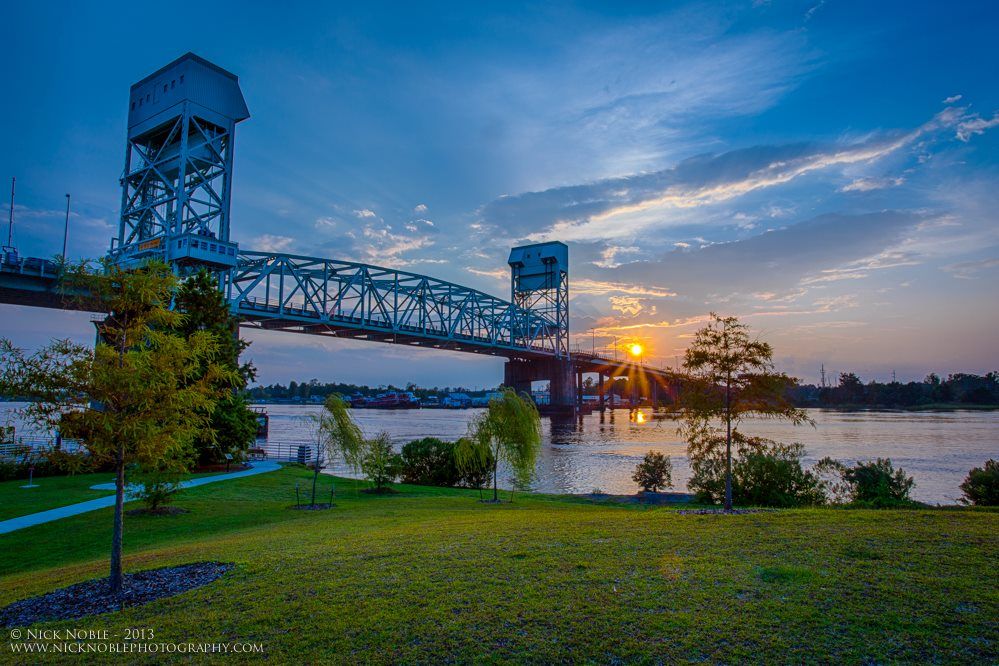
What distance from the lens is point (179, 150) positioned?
5953 cm

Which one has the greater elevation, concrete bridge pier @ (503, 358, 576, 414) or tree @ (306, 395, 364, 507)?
concrete bridge pier @ (503, 358, 576, 414)

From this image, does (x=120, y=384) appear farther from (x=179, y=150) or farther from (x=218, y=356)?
(x=179, y=150)

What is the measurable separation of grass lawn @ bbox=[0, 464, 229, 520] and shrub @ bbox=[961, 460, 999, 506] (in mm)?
32198

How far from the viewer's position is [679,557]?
9594 mm

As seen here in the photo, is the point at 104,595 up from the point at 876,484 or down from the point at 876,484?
down

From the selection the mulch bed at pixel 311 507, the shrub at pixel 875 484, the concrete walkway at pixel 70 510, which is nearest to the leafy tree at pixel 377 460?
the mulch bed at pixel 311 507

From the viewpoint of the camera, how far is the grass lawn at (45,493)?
1942 cm

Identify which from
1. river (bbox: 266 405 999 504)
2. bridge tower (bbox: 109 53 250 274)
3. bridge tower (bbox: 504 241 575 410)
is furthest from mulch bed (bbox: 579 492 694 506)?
bridge tower (bbox: 504 241 575 410)

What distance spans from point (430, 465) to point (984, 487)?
25.3m

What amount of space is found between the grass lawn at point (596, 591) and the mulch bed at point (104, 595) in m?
0.50

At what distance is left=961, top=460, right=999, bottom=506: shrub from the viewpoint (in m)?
19.7

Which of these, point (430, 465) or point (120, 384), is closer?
point (120, 384)

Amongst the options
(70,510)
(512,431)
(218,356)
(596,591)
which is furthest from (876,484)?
(218,356)

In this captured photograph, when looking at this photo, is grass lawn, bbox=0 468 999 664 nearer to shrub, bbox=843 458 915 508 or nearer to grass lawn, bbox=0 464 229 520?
grass lawn, bbox=0 464 229 520
